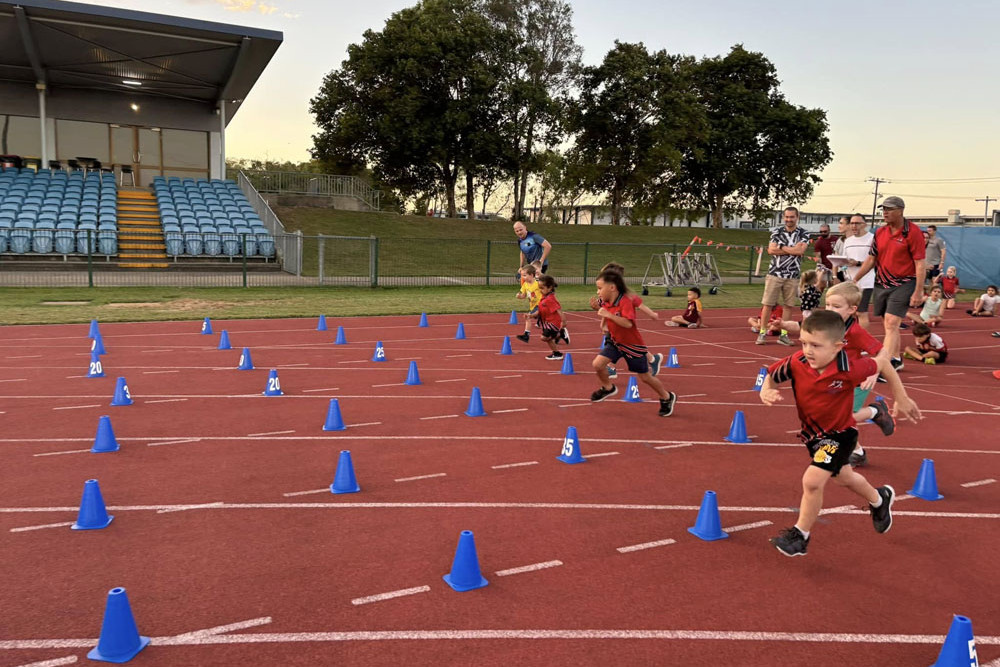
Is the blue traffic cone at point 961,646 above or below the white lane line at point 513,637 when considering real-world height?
above

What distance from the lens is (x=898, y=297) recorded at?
861cm

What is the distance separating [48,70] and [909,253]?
34.0 m

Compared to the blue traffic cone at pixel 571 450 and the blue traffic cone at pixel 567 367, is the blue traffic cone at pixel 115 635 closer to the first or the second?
the blue traffic cone at pixel 571 450

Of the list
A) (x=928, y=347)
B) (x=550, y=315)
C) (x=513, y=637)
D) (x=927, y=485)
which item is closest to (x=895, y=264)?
(x=928, y=347)

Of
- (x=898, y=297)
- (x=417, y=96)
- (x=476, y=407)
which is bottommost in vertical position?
(x=476, y=407)

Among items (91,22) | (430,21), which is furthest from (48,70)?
(430,21)

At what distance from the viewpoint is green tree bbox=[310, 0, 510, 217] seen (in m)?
41.3

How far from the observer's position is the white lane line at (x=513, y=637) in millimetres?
3207

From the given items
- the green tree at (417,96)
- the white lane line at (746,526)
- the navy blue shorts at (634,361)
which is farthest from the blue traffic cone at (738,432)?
the green tree at (417,96)

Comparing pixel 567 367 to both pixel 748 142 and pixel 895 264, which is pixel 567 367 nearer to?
pixel 895 264

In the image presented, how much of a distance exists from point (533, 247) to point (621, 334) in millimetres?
5876

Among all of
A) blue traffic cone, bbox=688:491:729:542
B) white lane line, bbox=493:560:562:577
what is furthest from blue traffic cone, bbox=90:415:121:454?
blue traffic cone, bbox=688:491:729:542

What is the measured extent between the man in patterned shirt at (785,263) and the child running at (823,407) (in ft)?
25.1

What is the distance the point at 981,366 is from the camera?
11.3 meters
